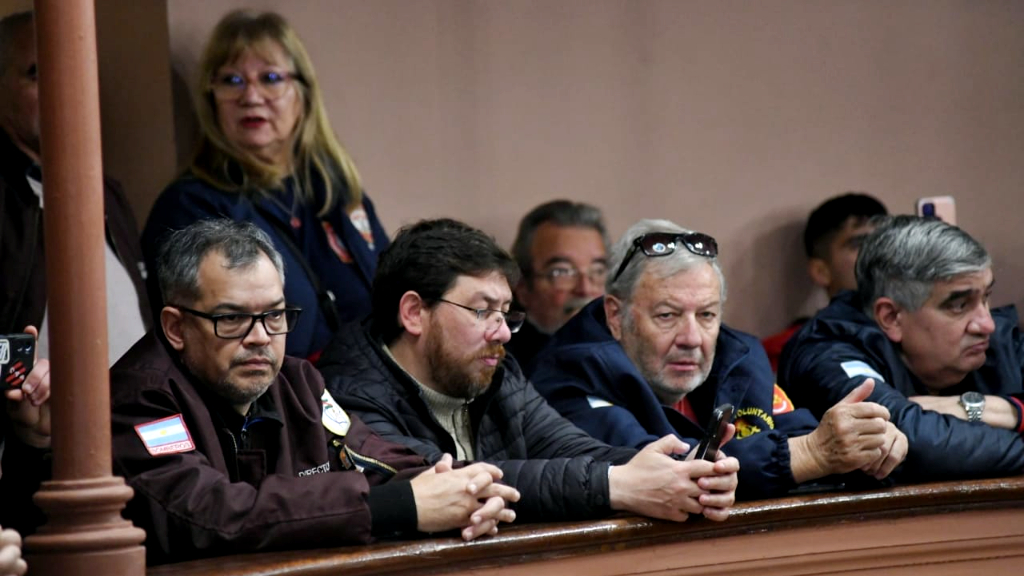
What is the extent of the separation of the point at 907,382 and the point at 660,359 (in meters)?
0.71

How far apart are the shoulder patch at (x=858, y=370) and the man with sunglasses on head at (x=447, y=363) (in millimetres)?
787

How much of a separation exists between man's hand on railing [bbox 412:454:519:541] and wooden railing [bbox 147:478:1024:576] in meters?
0.04

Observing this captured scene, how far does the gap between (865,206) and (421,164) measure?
1.49m

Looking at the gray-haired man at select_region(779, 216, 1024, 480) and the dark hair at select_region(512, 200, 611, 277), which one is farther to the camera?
the dark hair at select_region(512, 200, 611, 277)

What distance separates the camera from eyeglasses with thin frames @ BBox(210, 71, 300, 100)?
4152mm

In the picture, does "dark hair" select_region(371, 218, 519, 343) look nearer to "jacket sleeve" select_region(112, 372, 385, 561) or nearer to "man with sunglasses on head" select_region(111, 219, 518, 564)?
"man with sunglasses on head" select_region(111, 219, 518, 564)

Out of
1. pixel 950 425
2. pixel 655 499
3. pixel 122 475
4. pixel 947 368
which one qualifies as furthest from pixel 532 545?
pixel 947 368

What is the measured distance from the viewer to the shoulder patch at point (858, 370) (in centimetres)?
391

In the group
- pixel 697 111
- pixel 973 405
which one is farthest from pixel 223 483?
pixel 697 111

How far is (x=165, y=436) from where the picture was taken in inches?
108

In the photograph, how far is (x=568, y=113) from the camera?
5.23 meters

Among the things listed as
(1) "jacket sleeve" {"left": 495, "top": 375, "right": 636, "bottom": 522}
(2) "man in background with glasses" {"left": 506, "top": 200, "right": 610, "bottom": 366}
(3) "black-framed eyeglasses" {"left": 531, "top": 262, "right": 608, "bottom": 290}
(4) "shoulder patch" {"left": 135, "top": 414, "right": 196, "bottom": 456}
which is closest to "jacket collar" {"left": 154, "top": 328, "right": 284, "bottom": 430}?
(4) "shoulder patch" {"left": 135, "top": 414, "right": 196, "bottom": 456}

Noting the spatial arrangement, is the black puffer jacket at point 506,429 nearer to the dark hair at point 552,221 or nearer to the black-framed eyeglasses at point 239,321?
the black-framed eyeglasses at point 239,321

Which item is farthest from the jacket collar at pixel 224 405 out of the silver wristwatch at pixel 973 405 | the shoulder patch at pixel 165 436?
the silver wristwatch at pixel 973 405
